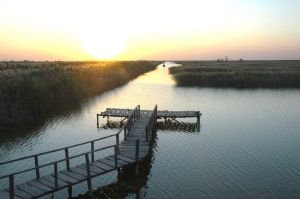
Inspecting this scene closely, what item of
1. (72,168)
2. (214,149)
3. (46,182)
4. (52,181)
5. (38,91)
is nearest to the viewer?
(46,182)

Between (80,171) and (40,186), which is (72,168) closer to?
(80,171)

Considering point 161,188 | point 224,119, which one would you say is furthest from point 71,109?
point 161,188

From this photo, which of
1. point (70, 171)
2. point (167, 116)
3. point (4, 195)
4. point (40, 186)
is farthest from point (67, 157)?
point (167, 116)

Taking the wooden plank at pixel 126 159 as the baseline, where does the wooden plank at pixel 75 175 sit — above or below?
below

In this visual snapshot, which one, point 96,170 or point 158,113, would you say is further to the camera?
point 158,113

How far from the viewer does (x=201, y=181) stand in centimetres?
2266

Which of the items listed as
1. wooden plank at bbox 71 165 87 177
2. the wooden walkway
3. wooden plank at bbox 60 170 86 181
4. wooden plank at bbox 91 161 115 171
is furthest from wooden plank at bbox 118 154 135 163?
wooden plank at bbox 60 170 86 181

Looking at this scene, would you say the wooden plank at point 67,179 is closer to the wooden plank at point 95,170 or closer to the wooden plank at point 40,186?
the wooden plank at point 40,186

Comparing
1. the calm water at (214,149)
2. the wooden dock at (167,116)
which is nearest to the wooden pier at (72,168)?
the calm water at (214,149)

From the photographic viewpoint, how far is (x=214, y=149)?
29.5 metres

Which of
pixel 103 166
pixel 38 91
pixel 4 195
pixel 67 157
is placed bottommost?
pixel 4 195

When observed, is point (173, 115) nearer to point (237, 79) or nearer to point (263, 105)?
point (263, 105)

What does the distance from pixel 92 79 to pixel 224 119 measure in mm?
33639

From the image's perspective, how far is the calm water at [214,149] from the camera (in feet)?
71.2
